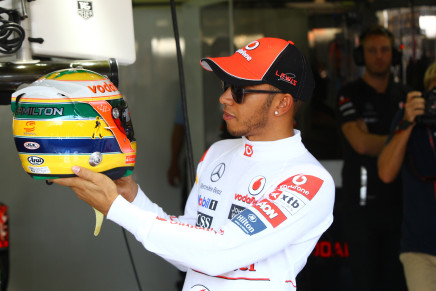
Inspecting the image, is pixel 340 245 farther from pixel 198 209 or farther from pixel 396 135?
pixel 198 209

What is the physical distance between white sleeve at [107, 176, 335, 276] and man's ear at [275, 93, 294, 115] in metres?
0.32

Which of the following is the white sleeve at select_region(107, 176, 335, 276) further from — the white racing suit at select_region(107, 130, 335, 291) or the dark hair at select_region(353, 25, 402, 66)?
the dark hair at select_region(353, 25, 402, 66)

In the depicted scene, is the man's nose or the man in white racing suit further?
the man's nose

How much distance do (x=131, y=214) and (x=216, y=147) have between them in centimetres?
61

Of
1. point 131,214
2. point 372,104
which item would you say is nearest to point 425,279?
point 372,104

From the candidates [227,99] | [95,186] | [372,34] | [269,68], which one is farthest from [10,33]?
[372,34]

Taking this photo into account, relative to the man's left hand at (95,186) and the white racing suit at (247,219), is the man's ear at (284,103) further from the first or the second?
the man's left hand at (95,186)

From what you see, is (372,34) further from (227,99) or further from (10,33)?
(10,33)

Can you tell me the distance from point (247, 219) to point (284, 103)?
42 cm

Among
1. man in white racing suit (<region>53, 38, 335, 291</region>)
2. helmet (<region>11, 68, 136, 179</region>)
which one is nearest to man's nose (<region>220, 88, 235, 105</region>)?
man in white racing suit (<region>53, 38, 335, 291</region>)

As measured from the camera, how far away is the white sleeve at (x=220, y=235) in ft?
5.41

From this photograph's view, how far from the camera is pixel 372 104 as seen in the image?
3.95 m

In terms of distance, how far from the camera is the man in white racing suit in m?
1.66

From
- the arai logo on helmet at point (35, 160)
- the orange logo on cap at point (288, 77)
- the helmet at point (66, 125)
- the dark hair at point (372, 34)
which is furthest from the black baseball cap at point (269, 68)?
the dark hair at point (372, 34)
